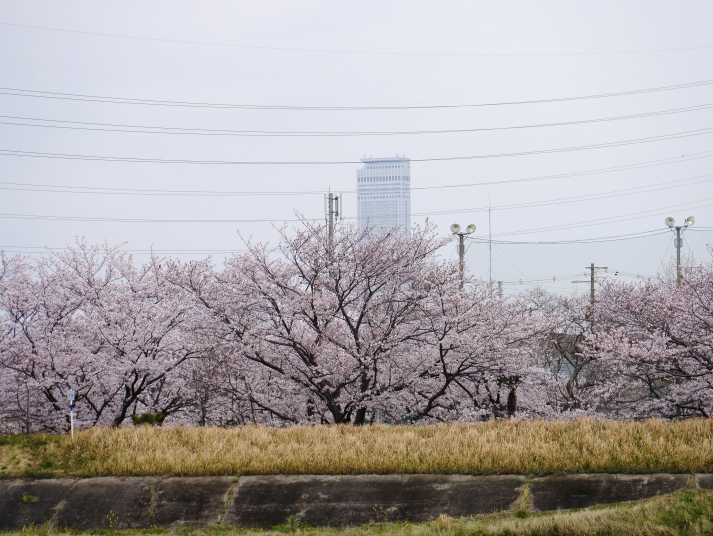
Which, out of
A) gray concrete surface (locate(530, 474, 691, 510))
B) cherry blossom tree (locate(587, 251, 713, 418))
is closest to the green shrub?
gray concrete surface (locate(530, 474, 691, 510))

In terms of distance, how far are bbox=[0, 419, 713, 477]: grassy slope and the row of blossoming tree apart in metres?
5.22

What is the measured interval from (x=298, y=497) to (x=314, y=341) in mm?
8445

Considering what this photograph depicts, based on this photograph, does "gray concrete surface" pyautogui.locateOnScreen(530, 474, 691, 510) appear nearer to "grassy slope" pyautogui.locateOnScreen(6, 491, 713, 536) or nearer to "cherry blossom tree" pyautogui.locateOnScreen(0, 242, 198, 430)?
"grassy slope" pyautogui.locateOnScreen(6, 491, 713, 536)

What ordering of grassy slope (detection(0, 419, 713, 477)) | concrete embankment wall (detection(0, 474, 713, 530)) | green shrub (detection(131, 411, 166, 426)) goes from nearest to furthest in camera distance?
concrete embankment wall (detection(0, 474, 713, 530))
grassy slope (detection(0, 419, 713, 477))
green shrub (detection(131, 411, 166, 426))

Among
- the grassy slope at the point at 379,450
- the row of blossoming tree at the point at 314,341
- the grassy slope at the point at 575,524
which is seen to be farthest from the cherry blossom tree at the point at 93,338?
the grassy slope at the point at 575,524

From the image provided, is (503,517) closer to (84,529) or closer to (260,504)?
(260,504)

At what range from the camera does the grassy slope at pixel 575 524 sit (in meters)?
9.96

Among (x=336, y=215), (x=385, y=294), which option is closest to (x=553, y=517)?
(x=385, y=294)

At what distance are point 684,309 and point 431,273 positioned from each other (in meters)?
7.43

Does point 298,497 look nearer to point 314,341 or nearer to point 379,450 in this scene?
point 379,450

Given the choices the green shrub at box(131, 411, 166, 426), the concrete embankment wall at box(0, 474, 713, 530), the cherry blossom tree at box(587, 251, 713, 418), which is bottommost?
the concrete embankment wall at box(0, 474, 713, 530)

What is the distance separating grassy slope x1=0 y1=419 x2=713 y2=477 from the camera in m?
13.3

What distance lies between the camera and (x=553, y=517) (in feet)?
35.6

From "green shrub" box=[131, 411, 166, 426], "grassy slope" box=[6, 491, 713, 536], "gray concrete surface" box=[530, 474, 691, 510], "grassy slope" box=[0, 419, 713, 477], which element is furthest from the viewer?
"green shrub" box=[131, 411, 166, 426]
